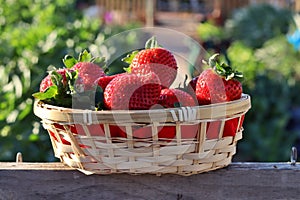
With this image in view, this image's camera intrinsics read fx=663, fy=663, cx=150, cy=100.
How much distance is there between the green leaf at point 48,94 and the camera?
4.45 ft

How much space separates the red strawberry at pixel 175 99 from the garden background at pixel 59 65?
4.55ft

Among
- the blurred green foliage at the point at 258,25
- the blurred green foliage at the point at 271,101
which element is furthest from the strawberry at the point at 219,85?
the blurred green foliage at the point at 258,25

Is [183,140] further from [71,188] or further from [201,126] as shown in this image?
[71,188]

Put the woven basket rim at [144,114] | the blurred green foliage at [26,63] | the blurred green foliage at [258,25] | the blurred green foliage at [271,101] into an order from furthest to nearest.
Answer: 1. the blurred green foliage at [258,25]
2. the blurred green foliage at [271,101]
3. the blurred green foliage at [26,63]
4. the woven basket rim at [144,114]

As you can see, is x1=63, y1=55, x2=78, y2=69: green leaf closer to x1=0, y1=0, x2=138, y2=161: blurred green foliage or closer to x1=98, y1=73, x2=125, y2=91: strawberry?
x1=98, y1=73, x2=125, y2=91: strawberry

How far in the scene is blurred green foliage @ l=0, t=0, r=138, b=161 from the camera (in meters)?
2.94

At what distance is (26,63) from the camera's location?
3486 mm

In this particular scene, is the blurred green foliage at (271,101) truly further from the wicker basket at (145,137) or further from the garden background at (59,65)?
the wicker basket at (145,137)

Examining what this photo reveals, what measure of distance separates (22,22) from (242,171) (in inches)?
157

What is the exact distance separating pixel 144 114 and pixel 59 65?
2365mm

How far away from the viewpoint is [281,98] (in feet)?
15.8

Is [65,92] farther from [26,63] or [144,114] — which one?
[26,63]

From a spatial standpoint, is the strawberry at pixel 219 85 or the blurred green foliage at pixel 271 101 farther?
the blurred green foliage at pixel 271 101

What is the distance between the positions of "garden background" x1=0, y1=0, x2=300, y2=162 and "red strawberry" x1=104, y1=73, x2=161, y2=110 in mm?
1369
